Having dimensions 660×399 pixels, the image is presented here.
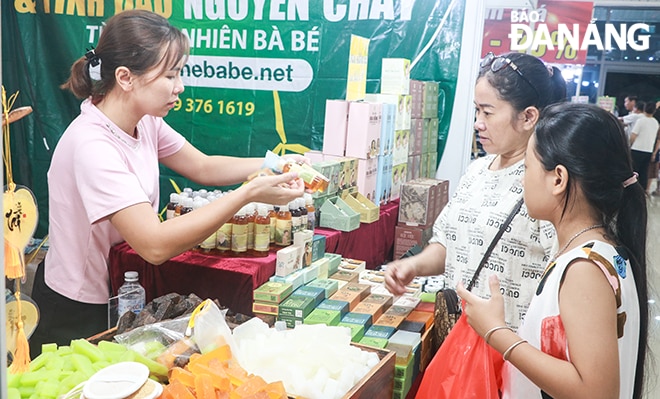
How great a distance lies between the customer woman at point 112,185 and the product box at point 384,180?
1.76 m

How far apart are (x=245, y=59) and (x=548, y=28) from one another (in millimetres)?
2458

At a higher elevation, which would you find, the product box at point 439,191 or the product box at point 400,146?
the product box at point 400,146

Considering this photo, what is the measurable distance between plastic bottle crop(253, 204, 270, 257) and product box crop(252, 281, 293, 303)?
1.11 feet

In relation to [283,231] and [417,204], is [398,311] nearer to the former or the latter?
[283,231]

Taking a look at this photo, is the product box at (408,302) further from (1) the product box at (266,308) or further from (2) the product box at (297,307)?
(1) the product box at (266,308)

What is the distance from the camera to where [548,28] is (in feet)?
15.6

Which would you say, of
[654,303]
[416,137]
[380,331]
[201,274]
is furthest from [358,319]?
[654,303]

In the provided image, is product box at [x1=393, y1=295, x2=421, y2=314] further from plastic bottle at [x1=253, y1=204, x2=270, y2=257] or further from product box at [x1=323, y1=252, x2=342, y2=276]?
plastic bottle at [x1=253, y1=204, x2=270, y2=257]

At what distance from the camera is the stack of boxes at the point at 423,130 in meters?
4.27

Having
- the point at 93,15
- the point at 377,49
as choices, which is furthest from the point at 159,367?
the point at 93,15

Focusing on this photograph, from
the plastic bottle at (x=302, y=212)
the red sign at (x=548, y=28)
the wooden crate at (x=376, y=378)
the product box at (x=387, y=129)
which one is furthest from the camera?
the red sign at (x=548, y=28)

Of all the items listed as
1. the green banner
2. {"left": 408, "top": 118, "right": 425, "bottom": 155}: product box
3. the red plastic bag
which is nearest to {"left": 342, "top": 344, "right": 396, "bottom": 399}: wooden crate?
the red plastic bag

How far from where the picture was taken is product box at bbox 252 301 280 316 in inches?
84.0

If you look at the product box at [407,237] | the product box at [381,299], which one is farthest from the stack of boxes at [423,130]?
the product box at [381,299]
